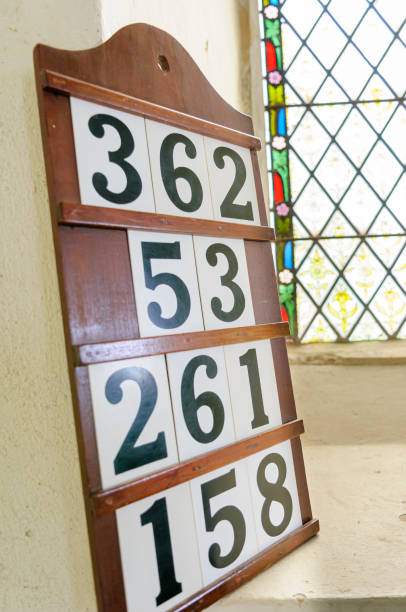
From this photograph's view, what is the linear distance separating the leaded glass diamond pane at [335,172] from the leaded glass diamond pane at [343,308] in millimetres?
280

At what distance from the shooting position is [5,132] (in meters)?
0.78

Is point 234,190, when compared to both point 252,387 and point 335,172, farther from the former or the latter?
point 335,172

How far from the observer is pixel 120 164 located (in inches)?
31.1

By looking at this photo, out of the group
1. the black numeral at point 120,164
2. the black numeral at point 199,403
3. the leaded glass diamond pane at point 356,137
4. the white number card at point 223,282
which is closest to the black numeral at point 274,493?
the black numeral at point 199,403

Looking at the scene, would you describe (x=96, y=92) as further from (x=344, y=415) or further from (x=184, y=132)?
(x=344, y=415)

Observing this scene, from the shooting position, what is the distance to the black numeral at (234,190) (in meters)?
0.96

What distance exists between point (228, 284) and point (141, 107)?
0.33 metres

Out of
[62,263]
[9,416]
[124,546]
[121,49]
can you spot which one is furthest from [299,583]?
[121,49]

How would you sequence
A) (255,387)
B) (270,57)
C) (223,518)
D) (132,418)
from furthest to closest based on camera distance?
(270,57), (255,387), (223,518), (132,418)

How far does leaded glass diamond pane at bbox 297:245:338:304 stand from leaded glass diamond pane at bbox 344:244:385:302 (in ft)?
0.18

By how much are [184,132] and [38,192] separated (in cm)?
28

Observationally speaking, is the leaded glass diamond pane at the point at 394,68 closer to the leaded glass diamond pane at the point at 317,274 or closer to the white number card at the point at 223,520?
the leaded glass diamond pane at the point at 317,274

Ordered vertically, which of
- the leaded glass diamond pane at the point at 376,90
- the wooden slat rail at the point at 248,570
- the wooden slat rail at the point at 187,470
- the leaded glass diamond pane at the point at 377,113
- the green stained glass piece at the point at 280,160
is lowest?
the wooden slat rail at the point at 248,570

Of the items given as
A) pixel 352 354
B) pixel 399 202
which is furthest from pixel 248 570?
pixel 399 202
